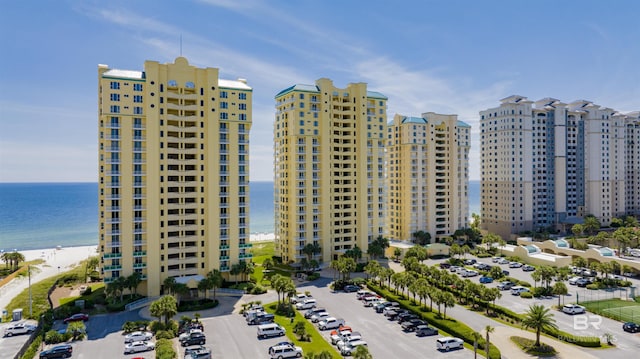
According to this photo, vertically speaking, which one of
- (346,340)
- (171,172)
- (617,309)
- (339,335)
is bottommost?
(617,309)

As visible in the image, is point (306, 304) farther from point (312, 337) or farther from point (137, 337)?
point (137, 337)

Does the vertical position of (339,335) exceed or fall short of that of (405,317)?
it exceeds it

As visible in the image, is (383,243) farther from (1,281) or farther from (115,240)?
(1,281)

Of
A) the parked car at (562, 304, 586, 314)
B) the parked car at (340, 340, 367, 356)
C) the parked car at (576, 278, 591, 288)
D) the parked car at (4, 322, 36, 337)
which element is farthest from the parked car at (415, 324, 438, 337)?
the parked car at (4, 322, 36, 337)

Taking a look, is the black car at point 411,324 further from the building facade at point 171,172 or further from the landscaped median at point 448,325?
the building facade at point 171,172

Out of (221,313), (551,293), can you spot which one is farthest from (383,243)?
(221,313)

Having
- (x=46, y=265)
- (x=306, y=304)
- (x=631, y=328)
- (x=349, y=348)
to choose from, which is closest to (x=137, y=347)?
(x=349, y=348)
